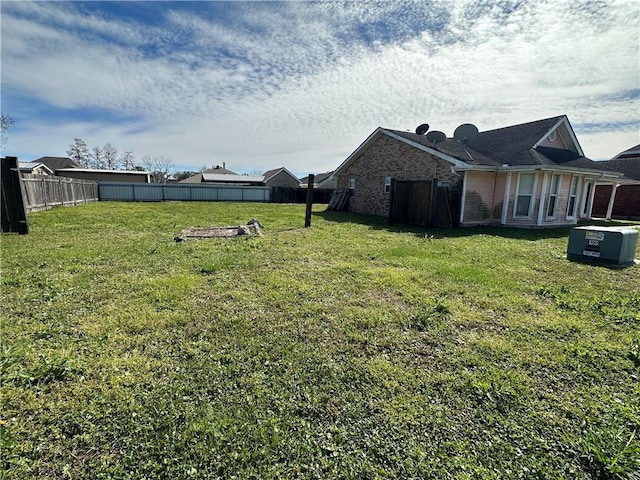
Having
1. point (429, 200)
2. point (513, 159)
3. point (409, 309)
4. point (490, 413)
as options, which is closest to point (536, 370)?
point (490, 413)

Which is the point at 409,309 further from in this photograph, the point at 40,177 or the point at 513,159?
the point at 40,177

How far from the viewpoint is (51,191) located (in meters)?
15.2

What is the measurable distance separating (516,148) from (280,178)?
1290 inches

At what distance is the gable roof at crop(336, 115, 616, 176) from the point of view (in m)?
13.2

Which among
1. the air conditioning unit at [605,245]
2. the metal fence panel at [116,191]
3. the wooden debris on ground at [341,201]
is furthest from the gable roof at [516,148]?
the metal fence panel at [116,191]

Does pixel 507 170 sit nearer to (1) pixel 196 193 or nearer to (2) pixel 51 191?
(2) pixel 51 191

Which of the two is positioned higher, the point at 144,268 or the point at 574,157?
the point at 574,157

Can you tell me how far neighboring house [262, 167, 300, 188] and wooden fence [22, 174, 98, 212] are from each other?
2358 cm

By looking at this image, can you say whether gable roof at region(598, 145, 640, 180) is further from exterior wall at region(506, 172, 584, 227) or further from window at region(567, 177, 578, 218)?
exterior wall at region(506, 172, 584, 227)

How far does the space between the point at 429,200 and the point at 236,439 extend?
470 inches

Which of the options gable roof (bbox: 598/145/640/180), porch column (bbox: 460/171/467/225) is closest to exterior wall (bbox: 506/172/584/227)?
porch column (bbox: 460/171/467/225)

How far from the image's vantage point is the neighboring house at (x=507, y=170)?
13289 mm

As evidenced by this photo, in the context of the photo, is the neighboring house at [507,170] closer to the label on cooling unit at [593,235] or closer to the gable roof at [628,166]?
the label on cooling unit at [593,235]

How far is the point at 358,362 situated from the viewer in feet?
9.70
